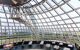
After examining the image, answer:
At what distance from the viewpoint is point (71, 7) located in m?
18.0

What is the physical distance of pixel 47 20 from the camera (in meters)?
26.8

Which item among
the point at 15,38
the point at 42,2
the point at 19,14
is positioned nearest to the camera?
the point at 42,2

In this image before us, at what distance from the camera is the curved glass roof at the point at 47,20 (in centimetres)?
1932

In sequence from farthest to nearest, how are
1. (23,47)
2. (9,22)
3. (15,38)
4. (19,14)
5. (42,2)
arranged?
1. (15,38)
2. (9,22)
3. (19,14)
4. (23,47)
5. (42,2)

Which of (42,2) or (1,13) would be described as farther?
(1,13)

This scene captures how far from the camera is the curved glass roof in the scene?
19.3 m

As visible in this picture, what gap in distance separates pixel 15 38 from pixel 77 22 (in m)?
17.6

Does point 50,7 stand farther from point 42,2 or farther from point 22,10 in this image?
point 22,10

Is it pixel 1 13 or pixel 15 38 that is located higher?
pixel 1 13

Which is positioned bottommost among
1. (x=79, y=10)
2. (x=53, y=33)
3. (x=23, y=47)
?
(x=23, y=47)

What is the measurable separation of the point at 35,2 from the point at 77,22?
6906 mm

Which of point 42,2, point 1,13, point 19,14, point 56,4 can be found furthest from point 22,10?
point 56,4

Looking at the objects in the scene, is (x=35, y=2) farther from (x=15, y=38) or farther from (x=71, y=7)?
(x=15, y=38)

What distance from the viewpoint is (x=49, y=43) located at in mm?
25906
